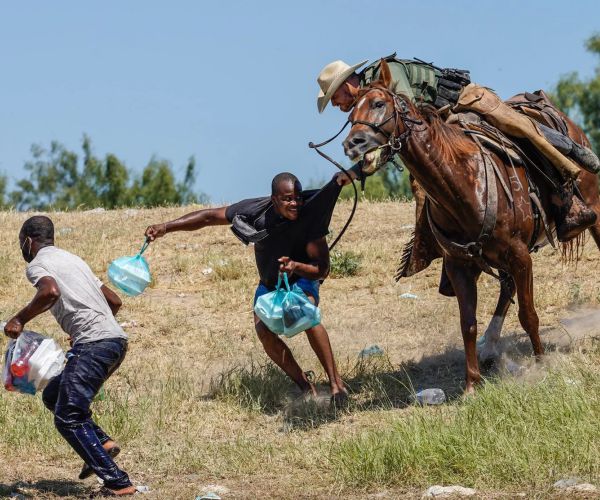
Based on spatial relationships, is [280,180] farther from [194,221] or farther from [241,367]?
[241,367]

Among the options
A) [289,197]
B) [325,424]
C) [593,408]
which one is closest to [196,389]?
[325,424]

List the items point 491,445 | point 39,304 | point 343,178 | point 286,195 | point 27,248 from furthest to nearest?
point 286,195
point 343,178
point 27,248
point 491,445
point 39,304

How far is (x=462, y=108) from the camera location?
374 inches

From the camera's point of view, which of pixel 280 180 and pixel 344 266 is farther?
pixel 344 266

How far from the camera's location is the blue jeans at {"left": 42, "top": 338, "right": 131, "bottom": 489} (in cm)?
714

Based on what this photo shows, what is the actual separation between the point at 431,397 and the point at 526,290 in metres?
1.06

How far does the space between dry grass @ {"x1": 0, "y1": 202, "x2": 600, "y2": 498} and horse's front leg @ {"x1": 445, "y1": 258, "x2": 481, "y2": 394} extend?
1.91ft

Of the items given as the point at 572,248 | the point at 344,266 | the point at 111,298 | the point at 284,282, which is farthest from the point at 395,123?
the point at 344,266

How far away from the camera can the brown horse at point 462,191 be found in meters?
8.34

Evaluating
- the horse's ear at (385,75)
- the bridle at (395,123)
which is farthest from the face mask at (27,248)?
the horse's ear at (385,75)

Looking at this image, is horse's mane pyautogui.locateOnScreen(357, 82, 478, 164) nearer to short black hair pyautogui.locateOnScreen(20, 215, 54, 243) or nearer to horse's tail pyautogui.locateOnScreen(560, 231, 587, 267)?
horse's tail pyautogui.locateOnScreen(560, 231, 587, 267)

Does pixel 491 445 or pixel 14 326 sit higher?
pixel 14 326

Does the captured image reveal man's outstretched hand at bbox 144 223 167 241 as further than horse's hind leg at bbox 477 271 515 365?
No

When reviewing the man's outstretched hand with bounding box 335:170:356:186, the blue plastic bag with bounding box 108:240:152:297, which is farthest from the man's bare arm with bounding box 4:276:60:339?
the man's outstretched hand with bounding box 335:170:356:186
